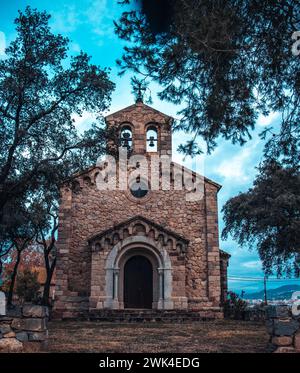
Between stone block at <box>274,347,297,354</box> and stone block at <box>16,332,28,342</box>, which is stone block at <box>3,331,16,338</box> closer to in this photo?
stone block at <box>16,332,28,342</box>

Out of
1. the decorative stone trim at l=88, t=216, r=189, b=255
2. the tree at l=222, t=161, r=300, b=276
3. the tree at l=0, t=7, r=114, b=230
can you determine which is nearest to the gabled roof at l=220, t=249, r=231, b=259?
the tree at l=222, t=161, r=300, b=276

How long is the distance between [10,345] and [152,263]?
10.9m

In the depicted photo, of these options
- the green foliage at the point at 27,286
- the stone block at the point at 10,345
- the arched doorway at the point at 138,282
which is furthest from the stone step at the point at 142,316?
the green foliage at the point at 27,286

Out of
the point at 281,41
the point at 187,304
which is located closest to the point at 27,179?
the point at 281,41

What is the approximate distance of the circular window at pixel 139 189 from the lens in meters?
18.6

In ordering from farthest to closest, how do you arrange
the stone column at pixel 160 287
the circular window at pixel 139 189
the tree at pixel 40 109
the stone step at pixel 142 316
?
the circular window at pixel 139 189
the stone column at pixel 160 287
the stone step at pixel 142 316
the tree at pixel 40 109

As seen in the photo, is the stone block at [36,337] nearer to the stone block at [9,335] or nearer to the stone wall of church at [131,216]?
the stone block at [9,335]

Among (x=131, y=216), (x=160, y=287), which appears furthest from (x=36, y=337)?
(x=131, y=216)

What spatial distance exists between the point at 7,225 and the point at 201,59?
13723 mm

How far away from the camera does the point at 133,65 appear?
7.08m

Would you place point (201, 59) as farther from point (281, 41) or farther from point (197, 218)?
point (197, 218)

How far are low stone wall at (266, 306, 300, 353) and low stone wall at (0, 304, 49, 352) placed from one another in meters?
4.16

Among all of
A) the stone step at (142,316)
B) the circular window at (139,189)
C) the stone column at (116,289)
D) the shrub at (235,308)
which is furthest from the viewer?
the circular window at (139,189)

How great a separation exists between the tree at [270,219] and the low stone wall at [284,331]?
Result: 32.8ft
